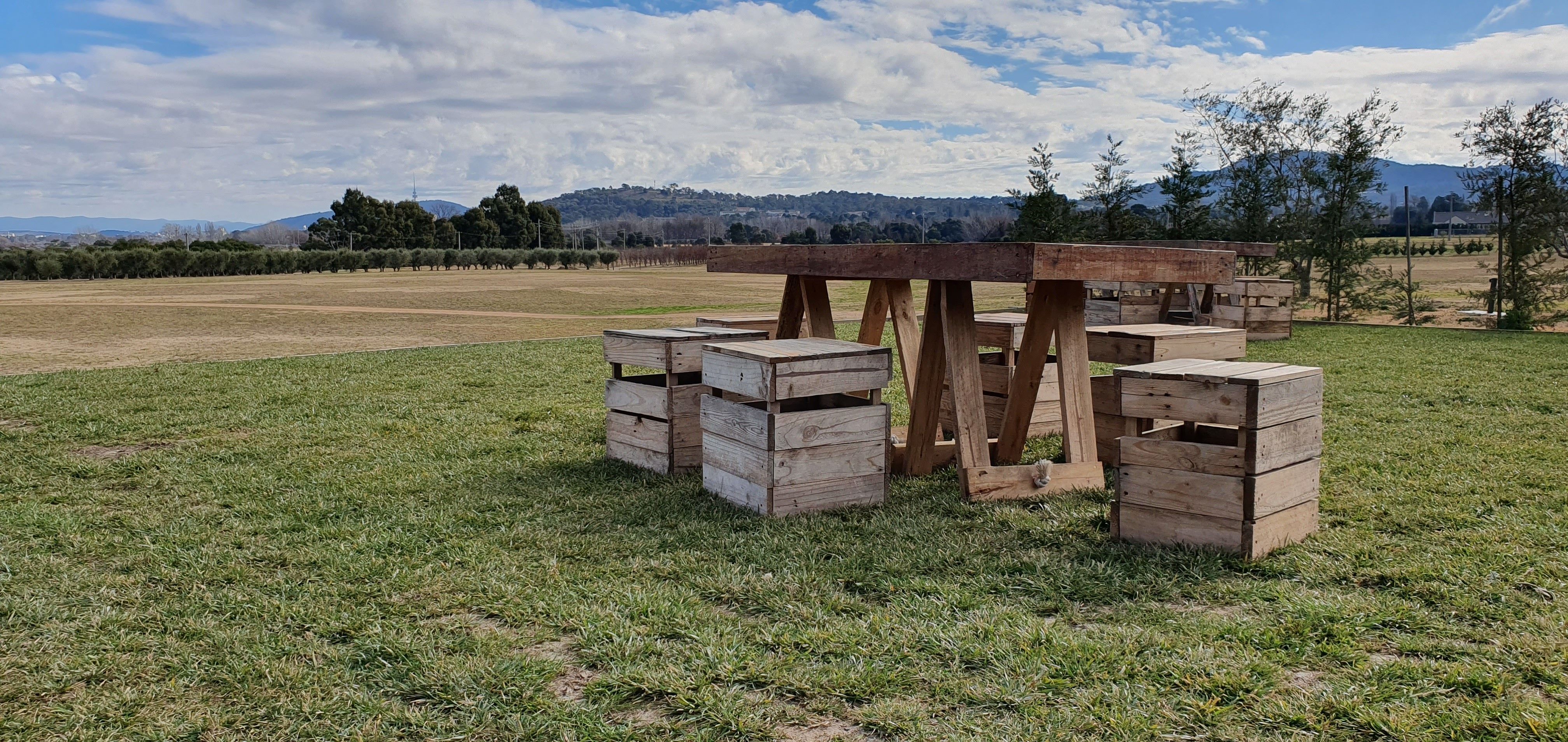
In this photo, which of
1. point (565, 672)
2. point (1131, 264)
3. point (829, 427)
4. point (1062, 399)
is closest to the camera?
point (565, 672)

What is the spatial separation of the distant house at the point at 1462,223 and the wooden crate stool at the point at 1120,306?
6.17 metres

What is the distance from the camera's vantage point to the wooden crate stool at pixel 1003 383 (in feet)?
20.5

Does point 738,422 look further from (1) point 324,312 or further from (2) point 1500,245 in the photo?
(1) point 324,312

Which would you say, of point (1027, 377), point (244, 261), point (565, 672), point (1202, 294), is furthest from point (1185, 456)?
point (244, 261)

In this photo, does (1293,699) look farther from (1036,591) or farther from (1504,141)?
(1504,141)

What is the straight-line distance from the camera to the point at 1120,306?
13.4 meters

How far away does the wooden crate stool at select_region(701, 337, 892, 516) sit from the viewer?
184 inches

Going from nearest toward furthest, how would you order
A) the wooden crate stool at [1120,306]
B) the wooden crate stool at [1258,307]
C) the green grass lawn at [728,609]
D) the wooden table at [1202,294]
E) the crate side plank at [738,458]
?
the green grass lawn at [728,609] → the crate side plank at [738,458] → the wooden table at [1202,294] → the wooden crate stool at [1120,306] → the wooden crate stool at [1258,307]

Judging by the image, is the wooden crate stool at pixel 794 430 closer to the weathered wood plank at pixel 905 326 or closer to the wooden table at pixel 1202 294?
the weathered wood plank at pixel 905 326

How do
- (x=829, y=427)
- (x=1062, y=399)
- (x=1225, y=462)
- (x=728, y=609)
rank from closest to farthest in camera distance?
(x=728, y=609) < (x=1225, y=462) < (x=829, y=427) < (x=1062, y=399)

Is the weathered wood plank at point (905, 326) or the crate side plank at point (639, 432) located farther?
the weathered wood plank at point (905, 326)

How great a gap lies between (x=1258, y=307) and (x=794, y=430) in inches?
487

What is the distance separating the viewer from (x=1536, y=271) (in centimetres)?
1639

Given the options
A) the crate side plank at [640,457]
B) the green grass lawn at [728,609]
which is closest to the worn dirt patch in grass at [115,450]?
the green grass lawn at [728,609]
